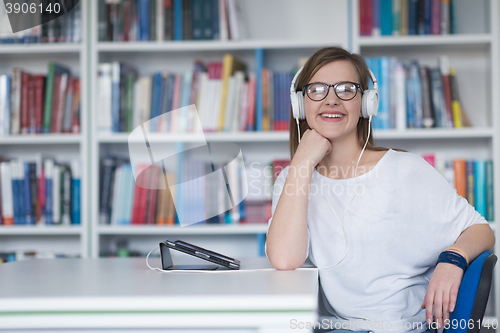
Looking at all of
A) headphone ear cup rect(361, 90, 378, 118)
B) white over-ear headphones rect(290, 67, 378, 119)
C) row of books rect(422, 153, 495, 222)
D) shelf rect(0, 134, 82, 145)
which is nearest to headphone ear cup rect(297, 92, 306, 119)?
white over-ear headphones rect(290, 67, 378, 119)

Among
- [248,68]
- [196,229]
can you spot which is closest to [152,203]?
[196,229]

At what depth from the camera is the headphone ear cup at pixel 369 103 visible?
118 cm

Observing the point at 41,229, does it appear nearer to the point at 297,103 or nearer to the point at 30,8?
the point at 30,8

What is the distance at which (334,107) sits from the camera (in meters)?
1.18

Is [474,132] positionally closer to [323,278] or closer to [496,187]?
[496,187]

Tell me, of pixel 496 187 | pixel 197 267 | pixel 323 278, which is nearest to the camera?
pixel 197 267

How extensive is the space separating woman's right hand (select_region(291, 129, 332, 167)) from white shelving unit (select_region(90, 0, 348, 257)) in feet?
2.96

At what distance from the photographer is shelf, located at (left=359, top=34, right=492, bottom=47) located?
79.5 inches

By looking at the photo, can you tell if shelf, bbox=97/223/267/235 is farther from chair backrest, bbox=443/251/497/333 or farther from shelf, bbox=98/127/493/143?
chair backrest, bbox=443/251/497/333

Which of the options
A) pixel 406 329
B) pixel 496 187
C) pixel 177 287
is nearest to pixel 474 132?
pixel 496 187

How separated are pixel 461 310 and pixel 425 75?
1443 mm

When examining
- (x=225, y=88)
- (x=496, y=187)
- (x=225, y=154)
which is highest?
(x=225, y=88)

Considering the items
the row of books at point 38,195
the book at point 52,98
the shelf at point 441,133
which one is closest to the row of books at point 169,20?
the book at point 52,98

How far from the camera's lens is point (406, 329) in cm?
101
